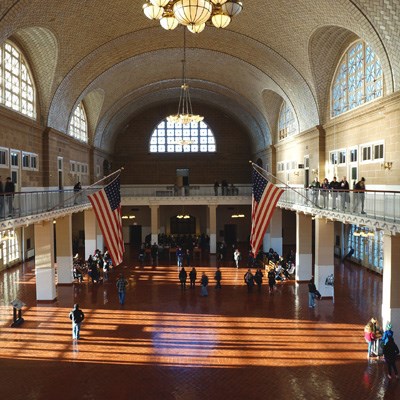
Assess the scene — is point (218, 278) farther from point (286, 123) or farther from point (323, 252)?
point (286, 123)

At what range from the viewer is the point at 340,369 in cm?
1167

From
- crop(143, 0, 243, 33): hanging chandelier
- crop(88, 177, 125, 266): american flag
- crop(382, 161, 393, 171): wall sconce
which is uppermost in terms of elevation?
crop(143, 0, 243, 33): hanging chandelier

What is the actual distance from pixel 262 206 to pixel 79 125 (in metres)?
19.4

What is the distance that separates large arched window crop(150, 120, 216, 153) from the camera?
41.3 m

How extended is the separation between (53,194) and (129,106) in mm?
18873

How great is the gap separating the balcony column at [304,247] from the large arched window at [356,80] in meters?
5.43

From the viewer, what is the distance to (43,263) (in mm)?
18875

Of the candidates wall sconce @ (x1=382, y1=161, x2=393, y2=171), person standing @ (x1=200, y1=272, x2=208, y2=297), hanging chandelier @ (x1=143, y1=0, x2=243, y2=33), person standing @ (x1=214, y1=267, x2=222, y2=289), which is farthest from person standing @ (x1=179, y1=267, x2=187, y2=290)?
hanging chandelier @ (x1=143, y1=0, x2=243, y2=33)

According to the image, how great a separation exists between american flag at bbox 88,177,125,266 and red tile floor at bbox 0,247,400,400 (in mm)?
2675

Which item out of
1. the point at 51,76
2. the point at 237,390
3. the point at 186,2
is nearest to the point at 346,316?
the point at 237,390

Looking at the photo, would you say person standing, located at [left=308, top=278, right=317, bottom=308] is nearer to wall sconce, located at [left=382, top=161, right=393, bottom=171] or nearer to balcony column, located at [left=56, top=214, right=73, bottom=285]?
wall sconce, located at [left=382, top=161, right=393, bottom=171]

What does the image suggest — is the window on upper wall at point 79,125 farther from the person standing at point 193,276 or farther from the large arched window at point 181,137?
the person standing at point 193,276

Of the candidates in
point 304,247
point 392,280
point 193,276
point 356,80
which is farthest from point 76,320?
point 356,80

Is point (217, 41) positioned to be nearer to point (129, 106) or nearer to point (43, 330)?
point (129, 106)
